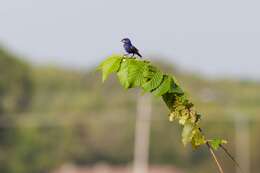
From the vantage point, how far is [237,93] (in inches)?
3305

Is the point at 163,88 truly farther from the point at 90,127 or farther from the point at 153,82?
the point at 90,127

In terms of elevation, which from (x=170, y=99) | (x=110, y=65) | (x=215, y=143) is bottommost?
(x=215, y=143)

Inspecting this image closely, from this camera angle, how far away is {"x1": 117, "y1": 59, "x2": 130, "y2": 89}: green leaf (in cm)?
395

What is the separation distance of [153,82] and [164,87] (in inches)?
2.4

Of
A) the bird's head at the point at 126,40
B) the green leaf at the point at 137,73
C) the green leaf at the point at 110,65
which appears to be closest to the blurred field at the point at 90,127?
the bird's head at the point at 126,40

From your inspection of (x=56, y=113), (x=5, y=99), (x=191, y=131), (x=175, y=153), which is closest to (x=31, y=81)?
(x=56, y=113)

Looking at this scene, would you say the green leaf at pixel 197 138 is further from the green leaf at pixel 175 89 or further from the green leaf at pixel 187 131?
the green leaf at pixel 175 89

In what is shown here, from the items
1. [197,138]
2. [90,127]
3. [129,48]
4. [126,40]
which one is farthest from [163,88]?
[90,127]

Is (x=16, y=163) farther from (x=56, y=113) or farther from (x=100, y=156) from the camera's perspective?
(x=56, y=113)

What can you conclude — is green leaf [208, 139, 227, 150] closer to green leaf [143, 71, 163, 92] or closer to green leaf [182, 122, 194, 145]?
green leaf [182, 122, 194, 145]

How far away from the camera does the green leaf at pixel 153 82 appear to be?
3.95 m

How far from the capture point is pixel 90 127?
239 feet

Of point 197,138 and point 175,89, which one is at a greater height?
point 175,89

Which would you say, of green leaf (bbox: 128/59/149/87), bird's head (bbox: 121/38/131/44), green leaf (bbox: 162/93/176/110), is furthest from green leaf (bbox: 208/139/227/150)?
bird's head (bbox: 121/38/131/44)
